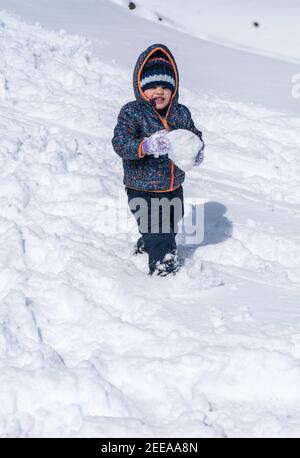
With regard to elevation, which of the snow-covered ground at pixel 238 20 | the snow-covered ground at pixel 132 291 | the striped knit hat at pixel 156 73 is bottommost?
the snow-covered ground at pixel 132 291

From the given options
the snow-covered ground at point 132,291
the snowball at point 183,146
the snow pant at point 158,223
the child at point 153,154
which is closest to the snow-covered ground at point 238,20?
the snow-covered ground at point 132,291

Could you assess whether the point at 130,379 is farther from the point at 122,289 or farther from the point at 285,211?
the point at 285,211

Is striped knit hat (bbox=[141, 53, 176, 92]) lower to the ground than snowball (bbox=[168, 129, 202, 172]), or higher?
higher

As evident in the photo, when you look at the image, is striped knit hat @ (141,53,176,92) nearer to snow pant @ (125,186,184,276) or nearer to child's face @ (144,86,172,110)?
child's face @ (144,86,172,110)

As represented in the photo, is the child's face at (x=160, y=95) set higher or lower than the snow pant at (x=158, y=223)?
higher

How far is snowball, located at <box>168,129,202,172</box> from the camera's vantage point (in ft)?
11.6

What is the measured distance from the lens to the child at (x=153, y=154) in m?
3.76

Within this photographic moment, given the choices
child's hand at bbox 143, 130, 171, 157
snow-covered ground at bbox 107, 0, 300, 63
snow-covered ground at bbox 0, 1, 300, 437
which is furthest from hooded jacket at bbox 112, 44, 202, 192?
snow-covered ground at bbox 107, 0, 300, 63

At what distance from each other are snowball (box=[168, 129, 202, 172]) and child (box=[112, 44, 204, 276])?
0.16 metres

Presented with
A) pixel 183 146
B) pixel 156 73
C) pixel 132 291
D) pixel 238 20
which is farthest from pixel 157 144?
pixel 238 20

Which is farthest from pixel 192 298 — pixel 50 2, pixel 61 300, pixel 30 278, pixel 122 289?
pixel 50 2

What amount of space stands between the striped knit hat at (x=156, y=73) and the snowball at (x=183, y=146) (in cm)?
40

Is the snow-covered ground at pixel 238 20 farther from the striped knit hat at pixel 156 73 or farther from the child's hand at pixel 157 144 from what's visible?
the child's hand at pixel 157 144

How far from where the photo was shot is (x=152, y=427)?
8.26 feet
